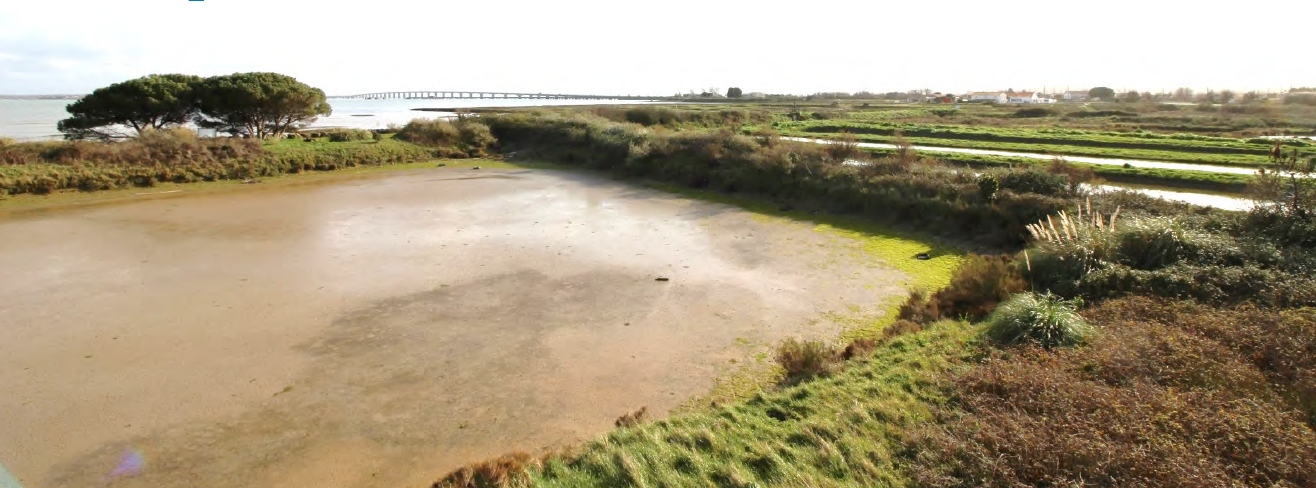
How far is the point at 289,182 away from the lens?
22.1 meters

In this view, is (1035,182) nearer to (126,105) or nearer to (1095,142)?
(1095,142)

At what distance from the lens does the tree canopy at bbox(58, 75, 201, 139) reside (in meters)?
24.7

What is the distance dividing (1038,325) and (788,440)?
3.16 m

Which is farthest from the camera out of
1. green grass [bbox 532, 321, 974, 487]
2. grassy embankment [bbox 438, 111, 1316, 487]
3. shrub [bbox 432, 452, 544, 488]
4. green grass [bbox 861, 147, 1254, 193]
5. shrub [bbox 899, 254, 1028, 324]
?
green grass [bbox 861, 147, 1254, 193]

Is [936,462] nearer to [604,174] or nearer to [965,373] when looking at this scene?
[965,373]

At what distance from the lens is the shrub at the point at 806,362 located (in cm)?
672

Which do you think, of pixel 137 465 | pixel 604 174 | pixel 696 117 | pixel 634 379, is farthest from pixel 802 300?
pixel 696 117

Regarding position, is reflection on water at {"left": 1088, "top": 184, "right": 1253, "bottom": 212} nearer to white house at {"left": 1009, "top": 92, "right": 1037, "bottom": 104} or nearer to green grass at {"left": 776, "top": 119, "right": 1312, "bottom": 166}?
green grass at {"left": 776, "top": 119, "right": 1312, "bottom": 166}

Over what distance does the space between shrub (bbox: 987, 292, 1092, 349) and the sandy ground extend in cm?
243

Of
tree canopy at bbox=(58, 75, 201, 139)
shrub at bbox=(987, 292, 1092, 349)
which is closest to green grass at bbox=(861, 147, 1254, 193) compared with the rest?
shrub at bbox=(987, 292, 1092, 349)

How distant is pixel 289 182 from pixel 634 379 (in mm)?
19643

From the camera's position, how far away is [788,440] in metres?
5.07

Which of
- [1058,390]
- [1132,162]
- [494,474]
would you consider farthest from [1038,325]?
[1132,162]

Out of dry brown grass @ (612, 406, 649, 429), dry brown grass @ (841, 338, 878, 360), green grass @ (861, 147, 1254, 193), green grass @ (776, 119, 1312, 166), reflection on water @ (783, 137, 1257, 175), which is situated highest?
green grass @ (776, 119, 1312, 166)
